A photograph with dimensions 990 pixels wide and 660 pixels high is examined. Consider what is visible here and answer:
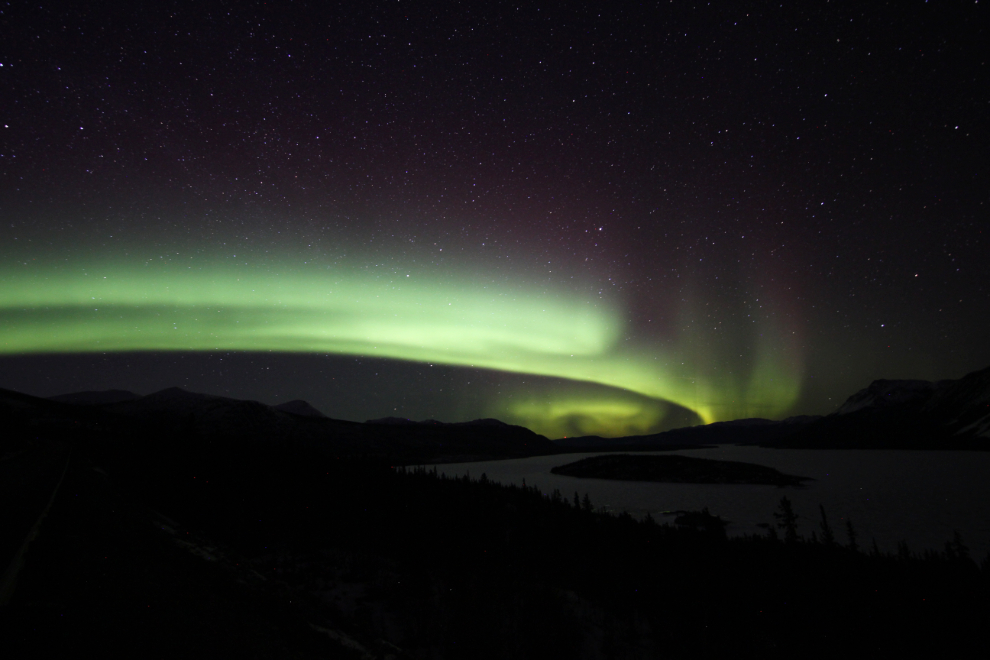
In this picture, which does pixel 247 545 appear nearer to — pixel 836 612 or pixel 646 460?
pixel 836 612

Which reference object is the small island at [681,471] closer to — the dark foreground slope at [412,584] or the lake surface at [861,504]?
the lake surface at [861,504]

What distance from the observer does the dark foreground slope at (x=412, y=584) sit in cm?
570

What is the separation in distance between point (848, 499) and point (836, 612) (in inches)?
2548

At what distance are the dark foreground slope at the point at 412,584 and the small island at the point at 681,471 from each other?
77404 mm

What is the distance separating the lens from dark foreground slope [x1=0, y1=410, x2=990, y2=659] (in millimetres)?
5703

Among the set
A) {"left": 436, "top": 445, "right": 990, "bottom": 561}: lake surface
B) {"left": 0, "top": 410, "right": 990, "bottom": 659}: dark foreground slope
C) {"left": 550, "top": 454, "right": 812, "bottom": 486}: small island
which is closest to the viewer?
{"left": 0, "top": 410, "right": 990, "bottom": 659}: dark foreground slope

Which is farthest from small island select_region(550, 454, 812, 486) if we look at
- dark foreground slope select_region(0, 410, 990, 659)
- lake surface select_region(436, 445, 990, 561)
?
dark foreground slope select_region(0, 410, 990, 659)

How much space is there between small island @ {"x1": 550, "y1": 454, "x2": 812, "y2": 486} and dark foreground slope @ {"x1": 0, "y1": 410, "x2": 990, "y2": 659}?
254 ft

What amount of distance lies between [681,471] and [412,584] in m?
102

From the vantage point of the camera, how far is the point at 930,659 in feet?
41.3

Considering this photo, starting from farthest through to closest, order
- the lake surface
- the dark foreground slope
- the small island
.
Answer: the small island
the lake surface
the dark foreground slope

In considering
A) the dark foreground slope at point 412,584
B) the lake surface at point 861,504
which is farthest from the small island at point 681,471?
the dark foreground slope at point 412,584

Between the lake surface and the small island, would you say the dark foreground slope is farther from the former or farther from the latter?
the small island

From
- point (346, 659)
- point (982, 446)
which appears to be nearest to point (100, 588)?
point (346, 659)
